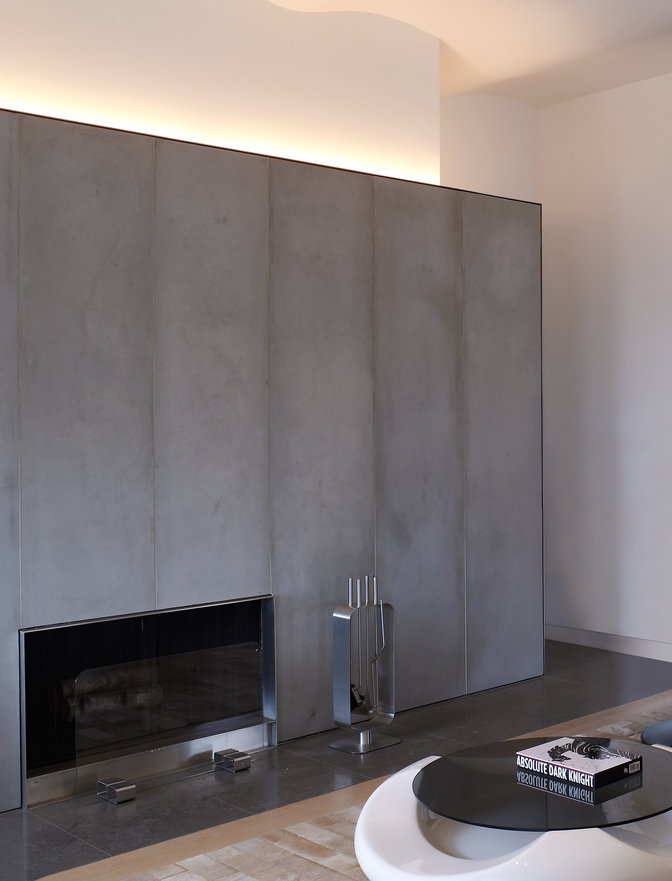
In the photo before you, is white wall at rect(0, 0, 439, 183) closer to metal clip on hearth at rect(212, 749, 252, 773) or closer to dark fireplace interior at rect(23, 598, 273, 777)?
dark fireplace interior at rect(23, 598, 273, 777)

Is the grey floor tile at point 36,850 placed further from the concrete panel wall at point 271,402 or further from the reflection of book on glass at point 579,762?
the reflection of book on glass at point 579,762

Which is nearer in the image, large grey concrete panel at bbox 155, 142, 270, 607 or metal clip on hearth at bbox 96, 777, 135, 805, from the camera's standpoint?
metal clip on hearth at bbox 96, 777, 135, 805

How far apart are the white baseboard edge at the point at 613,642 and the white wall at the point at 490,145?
3.00 meters

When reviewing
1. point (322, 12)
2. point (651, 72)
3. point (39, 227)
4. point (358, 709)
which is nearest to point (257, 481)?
point (358, 709)

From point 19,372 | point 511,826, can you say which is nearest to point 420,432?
point 19,372

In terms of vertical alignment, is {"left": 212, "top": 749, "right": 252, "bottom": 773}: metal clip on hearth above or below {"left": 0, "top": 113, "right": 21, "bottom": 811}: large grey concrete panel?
below

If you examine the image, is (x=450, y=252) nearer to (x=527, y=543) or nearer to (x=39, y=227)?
(x=527, y=543)

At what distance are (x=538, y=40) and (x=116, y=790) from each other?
4.40m

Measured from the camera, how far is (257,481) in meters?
4.24

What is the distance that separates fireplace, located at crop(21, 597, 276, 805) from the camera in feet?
12.0

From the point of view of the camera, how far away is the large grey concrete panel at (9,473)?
3500 millimetres

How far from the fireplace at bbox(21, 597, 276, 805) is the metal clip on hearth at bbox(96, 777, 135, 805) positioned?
10 centimetres

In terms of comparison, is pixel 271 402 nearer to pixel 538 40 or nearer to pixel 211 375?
pixel 211 375

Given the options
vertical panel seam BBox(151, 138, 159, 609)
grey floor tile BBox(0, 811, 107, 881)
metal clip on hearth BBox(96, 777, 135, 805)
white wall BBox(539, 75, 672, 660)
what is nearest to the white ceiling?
white wall BBox(539, 75, 672, 660)
